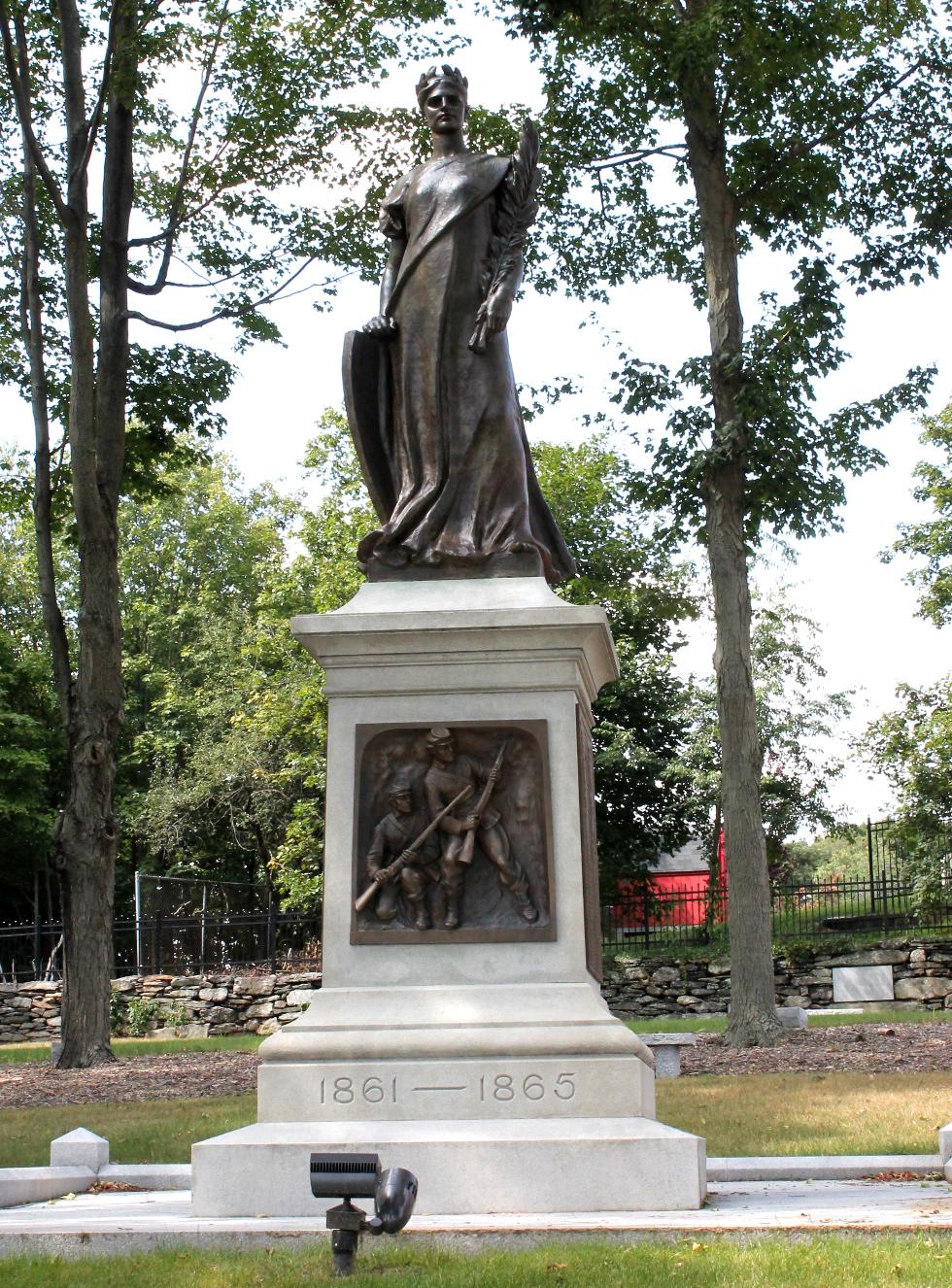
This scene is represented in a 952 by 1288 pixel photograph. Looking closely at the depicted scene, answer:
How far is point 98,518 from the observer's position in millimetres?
18578

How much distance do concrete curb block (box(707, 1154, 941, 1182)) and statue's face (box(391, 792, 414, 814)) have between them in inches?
90.9

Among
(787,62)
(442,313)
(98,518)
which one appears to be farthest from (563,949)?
(787,62)

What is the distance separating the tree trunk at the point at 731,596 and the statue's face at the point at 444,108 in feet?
31.2

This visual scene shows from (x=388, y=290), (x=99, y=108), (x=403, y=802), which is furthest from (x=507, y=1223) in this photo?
(x=99, y=108)

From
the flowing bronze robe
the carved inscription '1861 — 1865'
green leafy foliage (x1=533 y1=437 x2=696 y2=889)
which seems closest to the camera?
the carved inscription '1861 — 1865'

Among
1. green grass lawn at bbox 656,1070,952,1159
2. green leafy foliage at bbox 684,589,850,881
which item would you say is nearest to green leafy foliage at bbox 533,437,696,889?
green leafy foliage at bbox 684,589,850,881

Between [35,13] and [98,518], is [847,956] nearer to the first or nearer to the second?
[98,518]

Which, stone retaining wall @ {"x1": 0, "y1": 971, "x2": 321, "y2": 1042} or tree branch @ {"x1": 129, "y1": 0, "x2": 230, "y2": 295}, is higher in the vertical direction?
tree branch @ {"x1": 129, "y1": 0, "x2": 230, "y2": 295}

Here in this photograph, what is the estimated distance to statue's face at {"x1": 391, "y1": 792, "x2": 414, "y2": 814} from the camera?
7.47 meters

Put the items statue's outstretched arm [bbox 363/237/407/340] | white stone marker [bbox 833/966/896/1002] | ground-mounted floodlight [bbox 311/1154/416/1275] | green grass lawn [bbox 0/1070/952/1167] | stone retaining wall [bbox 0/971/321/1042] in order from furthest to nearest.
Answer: stone retaining wall [bbox 0/971/321/1042] < white stone marker [bbox 833/966/896/1002] < green grass lawn [bbox 0/1070/952/1167] < statue's outstretched arm [bbox 363/237/407/340] < ground-mounted floodlight [bbox 311/1154/416/1275]

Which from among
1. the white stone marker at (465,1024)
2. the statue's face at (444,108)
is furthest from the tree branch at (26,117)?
the white stone marker at (465,1024)

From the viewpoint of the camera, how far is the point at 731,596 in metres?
17.8

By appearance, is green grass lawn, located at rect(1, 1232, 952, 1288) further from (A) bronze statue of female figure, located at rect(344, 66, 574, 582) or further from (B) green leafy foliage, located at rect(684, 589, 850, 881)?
(B) green leafy foliage, located at rect(684, 589, 850, 881)

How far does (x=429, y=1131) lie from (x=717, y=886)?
88.0 ft
